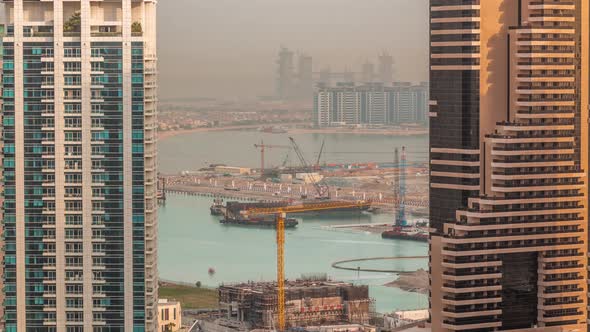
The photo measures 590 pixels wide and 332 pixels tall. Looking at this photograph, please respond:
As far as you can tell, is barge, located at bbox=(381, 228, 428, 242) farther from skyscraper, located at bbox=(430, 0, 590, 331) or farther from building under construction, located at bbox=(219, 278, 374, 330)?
skyscraper, located at bbox=(430, 0, 590, 331)

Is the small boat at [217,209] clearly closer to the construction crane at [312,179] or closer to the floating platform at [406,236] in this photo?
the construction crane at [312,179]

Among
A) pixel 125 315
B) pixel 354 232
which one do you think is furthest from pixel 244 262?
pixel 125 315

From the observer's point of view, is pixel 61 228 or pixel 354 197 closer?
pixel 61 228

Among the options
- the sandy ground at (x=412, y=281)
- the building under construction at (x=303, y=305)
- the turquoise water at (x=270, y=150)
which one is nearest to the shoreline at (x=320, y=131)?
Answer: the turquoise water at (x=270, y=150)

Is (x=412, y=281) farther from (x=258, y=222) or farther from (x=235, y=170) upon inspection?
(x=235, y=170)

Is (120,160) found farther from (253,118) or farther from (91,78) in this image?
(253,118)
